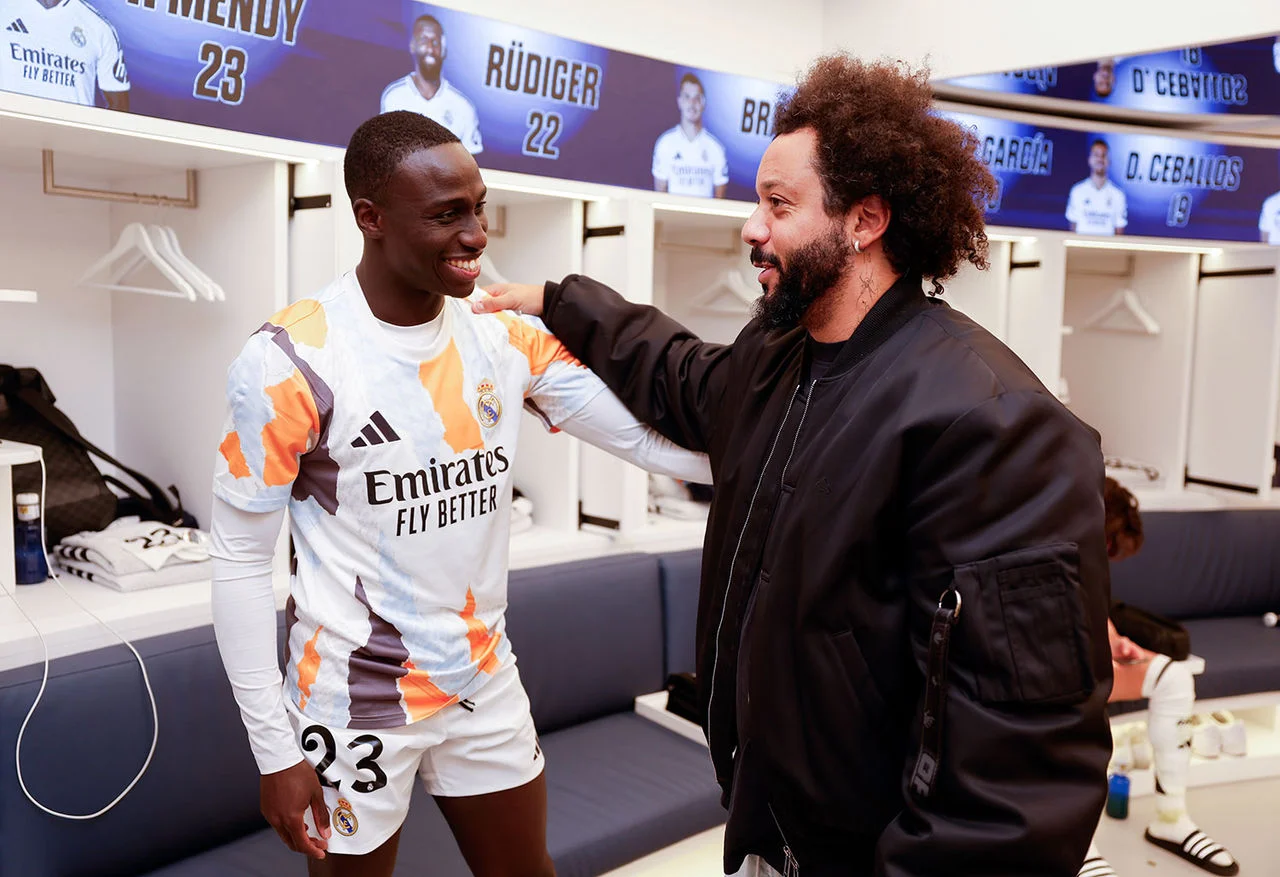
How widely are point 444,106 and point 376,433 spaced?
1.66 m

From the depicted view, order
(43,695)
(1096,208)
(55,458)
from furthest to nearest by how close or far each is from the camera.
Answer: (1096,208)
(55,458)
(43,695)

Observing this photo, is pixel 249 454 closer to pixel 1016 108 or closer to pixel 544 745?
pixel 544 745

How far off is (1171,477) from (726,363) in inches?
141

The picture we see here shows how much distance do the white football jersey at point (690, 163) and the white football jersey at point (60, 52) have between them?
1.66 m

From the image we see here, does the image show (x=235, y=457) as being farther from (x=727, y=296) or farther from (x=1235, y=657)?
(x=1235, y=657)

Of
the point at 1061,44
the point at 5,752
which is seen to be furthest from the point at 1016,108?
the point at 5,752

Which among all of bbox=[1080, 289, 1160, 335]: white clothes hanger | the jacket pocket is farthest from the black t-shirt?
bbox=[1080, 289, 1160, 335]: white clothes hanger

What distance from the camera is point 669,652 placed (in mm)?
3260

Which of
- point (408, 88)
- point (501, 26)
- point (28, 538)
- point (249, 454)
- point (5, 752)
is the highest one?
point (501, 26)

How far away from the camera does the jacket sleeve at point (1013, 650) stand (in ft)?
3.58

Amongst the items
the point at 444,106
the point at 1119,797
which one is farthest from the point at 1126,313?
the point at 444,106

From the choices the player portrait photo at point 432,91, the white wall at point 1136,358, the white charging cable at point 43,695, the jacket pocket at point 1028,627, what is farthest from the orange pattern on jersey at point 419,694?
the white wall at point 1136,358

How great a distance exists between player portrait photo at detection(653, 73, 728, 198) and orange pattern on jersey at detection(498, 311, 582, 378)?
5.52 ft

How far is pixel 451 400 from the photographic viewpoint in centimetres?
154
